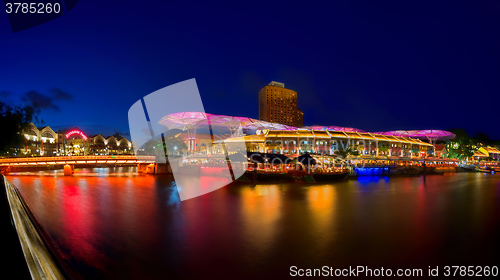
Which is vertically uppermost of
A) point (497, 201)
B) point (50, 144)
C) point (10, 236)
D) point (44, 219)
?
point (50, 144)

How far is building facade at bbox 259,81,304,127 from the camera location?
12738 centimetres

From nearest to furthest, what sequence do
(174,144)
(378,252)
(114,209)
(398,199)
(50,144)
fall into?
(378,252) → (114,209) → (398,199) → (174,144) → (50,144)

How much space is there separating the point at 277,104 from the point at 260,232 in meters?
120

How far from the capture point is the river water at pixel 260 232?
8.03 meters

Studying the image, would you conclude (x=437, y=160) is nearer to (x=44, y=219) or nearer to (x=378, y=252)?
(x=378, y=252)

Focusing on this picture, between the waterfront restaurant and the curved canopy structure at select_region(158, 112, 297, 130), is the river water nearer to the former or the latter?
the curved canopy structure at select_region(158, 112, 297, 130)

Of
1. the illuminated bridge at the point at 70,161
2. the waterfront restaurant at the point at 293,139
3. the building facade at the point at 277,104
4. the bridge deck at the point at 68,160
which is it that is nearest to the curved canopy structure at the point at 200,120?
the waterfront restaurant at the point at 293,139

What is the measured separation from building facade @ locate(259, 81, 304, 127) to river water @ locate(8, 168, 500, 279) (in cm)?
10905

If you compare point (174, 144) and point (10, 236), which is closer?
point (10, 236)

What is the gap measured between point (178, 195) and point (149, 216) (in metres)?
5.92

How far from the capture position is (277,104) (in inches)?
5064

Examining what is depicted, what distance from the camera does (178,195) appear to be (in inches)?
801

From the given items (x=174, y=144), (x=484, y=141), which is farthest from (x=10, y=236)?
(x=484, y=141)

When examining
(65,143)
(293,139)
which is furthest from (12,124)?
(65,143)
